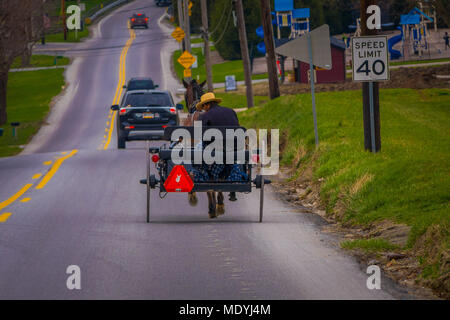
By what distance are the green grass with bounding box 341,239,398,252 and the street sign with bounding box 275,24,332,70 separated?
7.99m

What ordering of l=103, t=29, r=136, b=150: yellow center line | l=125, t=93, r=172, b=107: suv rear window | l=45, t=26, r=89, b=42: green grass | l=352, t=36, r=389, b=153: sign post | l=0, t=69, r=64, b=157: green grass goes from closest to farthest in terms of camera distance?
1. l=352, t=36, r=389, b=153: sign post
2. l=125, t=93, r=172, b=107: suv rear window
3. l=0, t=69, r=64, b=157: green grass
4. l=103, t=29, r=136, b=150: yellow center line
5. l=45, t=26, r=89, b=42: green grass

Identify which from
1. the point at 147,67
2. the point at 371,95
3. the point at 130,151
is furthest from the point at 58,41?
the point at 371,95

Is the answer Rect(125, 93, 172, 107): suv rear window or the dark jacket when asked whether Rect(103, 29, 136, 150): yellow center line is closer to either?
Rect(125, 93, 172, 107): suv rear window

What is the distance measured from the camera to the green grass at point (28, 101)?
4628cm

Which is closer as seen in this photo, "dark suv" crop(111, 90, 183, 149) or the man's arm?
the man's arm

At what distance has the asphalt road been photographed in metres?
8.65

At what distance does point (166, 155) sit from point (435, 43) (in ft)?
208

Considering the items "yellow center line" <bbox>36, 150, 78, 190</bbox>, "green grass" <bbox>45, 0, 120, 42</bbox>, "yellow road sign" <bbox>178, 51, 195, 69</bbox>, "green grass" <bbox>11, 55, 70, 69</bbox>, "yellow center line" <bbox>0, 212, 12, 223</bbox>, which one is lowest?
"yellow center line" <bbox>36, 150, 78, 190</bbox>

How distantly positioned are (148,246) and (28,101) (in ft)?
188

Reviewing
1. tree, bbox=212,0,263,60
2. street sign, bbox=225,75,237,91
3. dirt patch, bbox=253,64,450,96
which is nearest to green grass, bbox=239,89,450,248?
dirt patch, bbox=253,64,450,96

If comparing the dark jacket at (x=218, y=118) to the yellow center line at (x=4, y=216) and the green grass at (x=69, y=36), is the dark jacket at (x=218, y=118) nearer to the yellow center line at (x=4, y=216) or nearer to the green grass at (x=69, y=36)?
the yellow center line at (x=4, y=216)

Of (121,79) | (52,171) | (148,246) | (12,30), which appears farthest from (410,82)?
(121,79)

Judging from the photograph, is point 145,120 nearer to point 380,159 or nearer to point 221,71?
point 380,159

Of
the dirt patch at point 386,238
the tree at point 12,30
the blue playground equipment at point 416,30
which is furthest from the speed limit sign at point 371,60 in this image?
the blue playground equipment at point 416,30
